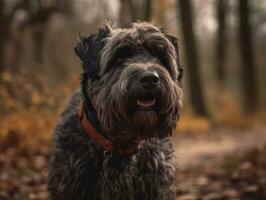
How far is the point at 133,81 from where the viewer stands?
4172 mm

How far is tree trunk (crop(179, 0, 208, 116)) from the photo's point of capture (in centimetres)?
1869

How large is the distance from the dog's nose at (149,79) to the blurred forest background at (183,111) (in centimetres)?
120

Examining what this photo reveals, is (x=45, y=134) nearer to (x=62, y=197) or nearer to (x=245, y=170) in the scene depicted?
(x=245, y=170)

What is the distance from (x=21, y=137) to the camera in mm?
8930

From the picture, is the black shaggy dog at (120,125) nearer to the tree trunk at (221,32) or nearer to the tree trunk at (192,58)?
the tree trunk at (192,58)

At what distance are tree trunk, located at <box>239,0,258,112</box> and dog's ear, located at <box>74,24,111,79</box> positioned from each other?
18.7 meters

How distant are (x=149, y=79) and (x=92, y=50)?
0.82m

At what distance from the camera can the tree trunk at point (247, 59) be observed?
897 inches

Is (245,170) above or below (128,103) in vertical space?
below

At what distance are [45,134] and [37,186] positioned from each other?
114 inches

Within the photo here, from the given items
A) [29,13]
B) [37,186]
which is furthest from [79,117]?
[29,13]

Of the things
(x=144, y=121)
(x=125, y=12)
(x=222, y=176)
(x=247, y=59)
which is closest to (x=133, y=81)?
(x=144, y=121)

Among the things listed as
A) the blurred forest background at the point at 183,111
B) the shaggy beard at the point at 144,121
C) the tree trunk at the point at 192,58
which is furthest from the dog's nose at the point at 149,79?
the tree trunk at the point at 192,58

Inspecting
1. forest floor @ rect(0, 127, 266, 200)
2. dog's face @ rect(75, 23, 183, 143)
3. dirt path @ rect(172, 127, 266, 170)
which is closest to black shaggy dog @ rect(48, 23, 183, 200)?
dog's face @ rect(75, 23, 183, 143)
